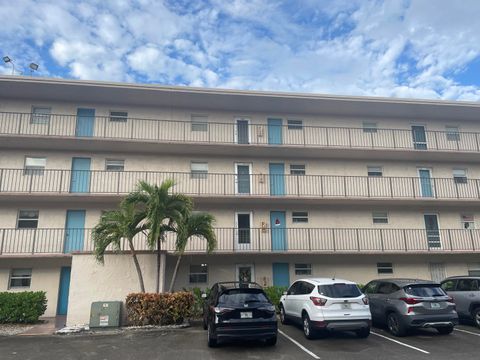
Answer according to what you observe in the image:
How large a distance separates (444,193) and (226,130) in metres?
12.0

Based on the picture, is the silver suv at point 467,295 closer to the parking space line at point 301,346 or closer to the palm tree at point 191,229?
the parking space line at point 301,346

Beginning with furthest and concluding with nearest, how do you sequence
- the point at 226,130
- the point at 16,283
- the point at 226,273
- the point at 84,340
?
the point at 226,130 < the point at 226,273 < the point at 16,283 < the point at 84,340

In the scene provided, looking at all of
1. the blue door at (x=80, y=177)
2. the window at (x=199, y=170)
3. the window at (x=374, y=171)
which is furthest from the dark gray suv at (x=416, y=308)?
the blue door at (x=80, y=177)

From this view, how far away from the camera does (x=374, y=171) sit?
1912cm

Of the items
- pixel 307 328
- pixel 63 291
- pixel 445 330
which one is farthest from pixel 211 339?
pixel 63 291

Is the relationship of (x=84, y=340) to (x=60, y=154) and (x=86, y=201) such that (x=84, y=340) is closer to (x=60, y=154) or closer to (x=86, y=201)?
(x=86, y=201)

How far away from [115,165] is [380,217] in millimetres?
14094

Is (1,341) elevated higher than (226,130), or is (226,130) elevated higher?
(226,130)

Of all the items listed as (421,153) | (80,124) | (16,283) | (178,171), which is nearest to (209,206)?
(178,171)

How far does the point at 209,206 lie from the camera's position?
682 inches

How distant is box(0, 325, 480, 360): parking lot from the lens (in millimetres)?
8195

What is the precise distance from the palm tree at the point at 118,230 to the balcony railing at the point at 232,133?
5.37 m

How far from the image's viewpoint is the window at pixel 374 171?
62.5 ft

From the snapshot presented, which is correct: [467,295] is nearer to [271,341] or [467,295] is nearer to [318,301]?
[318,301]
